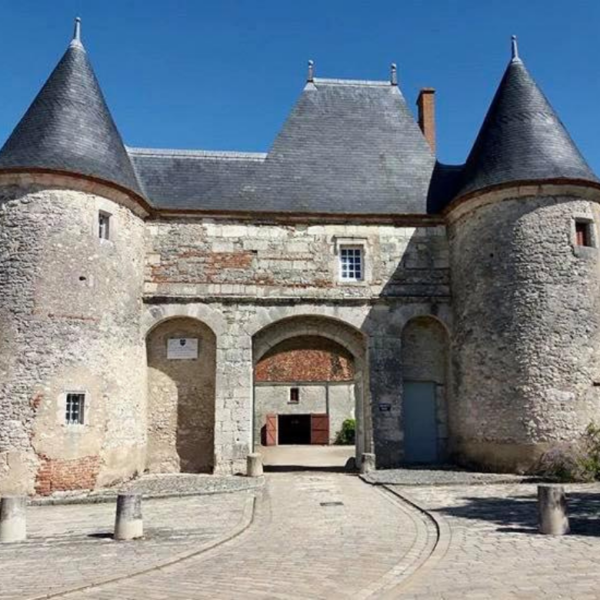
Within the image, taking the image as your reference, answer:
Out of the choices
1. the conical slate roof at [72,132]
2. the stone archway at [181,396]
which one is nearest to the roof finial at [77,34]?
the conical slate roof at [72,132]

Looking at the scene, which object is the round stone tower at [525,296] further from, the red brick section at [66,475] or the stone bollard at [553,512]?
the red brick section at [66,475]

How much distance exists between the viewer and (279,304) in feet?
48.1

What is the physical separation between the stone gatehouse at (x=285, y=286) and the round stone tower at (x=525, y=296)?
42 millimetres

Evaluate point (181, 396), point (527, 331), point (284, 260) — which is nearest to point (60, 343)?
point (181, 396)

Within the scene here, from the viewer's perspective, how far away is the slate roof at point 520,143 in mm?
Result: 13633

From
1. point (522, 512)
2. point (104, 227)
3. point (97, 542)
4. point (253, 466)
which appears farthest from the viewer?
point (253, 466)

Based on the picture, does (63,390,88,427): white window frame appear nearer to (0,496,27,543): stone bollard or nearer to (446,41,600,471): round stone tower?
(0,496,27,543): stone bollard

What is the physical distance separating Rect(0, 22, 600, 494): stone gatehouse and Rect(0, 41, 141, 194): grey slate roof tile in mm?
54

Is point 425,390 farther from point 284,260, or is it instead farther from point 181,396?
point 181,396

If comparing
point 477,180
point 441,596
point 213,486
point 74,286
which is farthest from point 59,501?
point 477,180

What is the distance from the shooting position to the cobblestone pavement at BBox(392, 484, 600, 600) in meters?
5.14

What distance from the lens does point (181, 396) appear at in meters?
14.6

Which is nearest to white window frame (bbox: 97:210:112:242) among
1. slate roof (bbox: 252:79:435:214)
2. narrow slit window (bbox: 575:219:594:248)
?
slate roof (bbox: 252:79:435:214)

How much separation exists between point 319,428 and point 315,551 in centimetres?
2389
